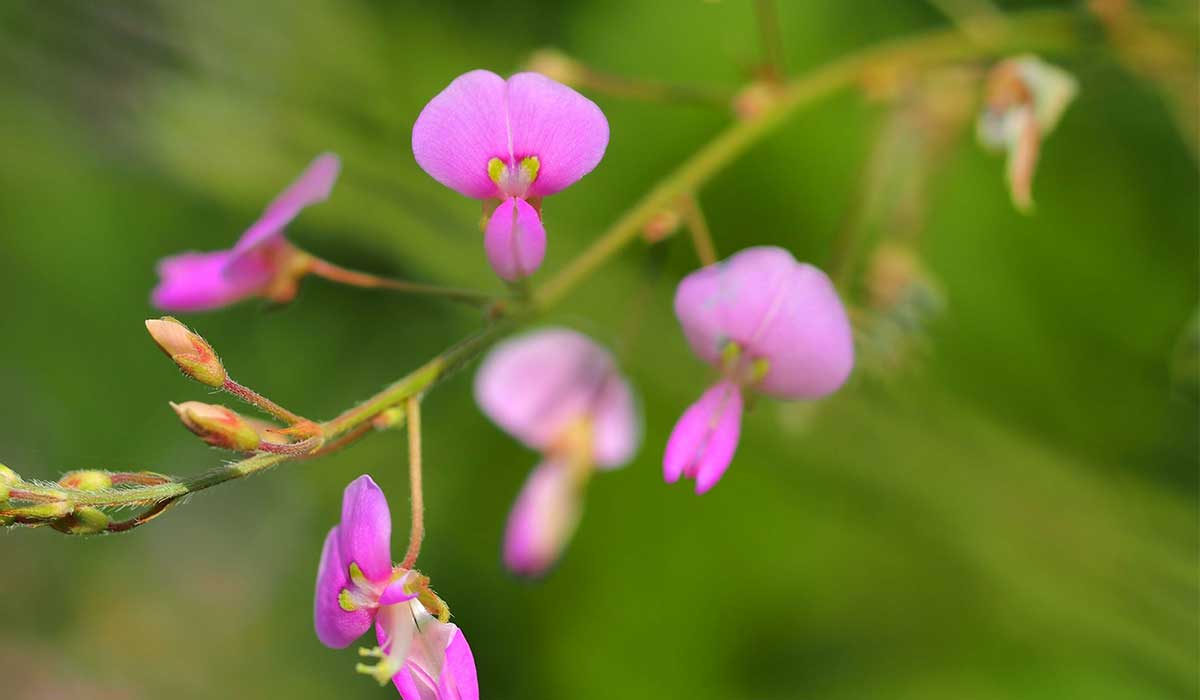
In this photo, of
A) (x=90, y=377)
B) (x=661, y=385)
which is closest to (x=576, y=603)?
(x=661, y=385)

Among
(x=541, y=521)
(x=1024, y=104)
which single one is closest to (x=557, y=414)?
(x=541, y=521)

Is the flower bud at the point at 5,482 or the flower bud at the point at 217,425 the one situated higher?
the flower bud at the point at 217,425

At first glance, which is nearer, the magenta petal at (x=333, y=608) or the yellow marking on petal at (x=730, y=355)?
the magenta petal at (x=333, y=608)

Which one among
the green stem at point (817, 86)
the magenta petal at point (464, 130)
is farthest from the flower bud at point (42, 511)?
the green stem at point (817, 86)

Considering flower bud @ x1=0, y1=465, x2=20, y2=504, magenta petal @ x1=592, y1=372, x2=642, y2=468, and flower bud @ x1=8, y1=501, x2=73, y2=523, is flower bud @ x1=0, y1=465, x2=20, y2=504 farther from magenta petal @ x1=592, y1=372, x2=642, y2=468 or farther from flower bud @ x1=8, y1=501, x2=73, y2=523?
magenta petal @ x1=592, y1=372, x2=642, y2=468

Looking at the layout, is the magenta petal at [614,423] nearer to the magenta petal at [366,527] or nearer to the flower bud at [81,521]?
the magenta petal at [366,527]

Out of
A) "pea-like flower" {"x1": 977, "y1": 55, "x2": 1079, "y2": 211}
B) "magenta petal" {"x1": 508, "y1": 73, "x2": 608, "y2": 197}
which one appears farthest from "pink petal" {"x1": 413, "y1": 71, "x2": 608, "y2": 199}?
"pea-like flower" {"x1": 977, "y1": 55, "x2": 1079, "y2": 211}

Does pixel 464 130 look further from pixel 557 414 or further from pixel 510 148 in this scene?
pixel 557 414
